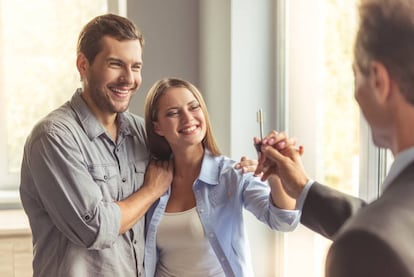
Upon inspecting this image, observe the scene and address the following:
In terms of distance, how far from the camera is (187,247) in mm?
1591

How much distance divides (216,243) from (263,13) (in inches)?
33.0

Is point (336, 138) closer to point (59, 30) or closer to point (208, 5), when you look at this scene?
point (208, 5)

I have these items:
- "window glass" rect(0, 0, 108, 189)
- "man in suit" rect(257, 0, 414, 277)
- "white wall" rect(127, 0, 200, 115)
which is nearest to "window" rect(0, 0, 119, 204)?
"window glass" rect(0, 0, 108, 189)

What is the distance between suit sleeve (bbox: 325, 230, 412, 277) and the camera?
634 mm

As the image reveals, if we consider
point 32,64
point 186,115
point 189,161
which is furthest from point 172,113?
point 32,64

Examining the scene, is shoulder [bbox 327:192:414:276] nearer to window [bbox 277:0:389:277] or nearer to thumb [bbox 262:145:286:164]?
thumb [bbox 262:145:286:164]

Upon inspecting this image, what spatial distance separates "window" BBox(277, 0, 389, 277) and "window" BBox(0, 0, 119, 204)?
3.24ft

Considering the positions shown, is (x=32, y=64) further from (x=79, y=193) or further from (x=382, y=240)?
(x=382, y=240)

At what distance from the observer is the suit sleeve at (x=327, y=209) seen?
42.2 inches

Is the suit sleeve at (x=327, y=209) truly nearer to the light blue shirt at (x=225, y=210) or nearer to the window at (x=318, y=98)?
the light blue shirt at (x=225, y=210)

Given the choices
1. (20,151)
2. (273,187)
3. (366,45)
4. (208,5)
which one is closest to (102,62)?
(273,187)

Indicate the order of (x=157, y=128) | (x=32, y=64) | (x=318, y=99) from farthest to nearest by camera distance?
(x=32, y=64) < (x=318, y=99) < (x=157, y=128)

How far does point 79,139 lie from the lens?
5.01 feet

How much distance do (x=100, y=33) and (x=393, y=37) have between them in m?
1.02
